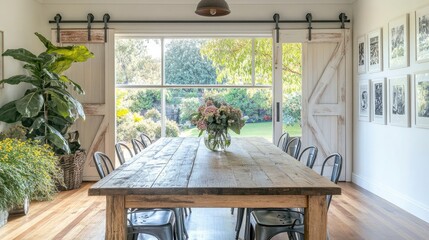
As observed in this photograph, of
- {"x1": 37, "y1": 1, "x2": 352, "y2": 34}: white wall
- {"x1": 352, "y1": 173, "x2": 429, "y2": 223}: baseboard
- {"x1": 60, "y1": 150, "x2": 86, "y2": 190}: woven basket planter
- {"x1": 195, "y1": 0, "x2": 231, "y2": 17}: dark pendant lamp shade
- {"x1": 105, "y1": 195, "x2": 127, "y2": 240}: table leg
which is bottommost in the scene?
{"x1": 352, "y1": 173, "x2": 429, "y2": 223}: baseboard

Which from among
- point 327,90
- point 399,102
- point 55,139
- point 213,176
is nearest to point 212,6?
point 213,176

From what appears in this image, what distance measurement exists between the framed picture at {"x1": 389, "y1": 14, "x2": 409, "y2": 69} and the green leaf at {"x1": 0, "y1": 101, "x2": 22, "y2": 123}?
474cm

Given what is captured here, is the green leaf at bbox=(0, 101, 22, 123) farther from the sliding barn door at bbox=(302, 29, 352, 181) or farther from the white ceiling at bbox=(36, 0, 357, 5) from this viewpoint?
the sliding barn door at bbox=(302, 29, 352, 181)

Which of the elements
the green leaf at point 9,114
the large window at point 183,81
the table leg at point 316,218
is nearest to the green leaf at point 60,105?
the green leaf at point 9,114

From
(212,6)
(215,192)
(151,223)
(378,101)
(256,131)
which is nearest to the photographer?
(215,192)

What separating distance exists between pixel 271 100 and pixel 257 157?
3.32m

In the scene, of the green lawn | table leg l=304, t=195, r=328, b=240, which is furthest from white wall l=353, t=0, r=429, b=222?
table leg l=304, t=195, r=328, b=240

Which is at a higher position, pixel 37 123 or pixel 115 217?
pixel 37 123

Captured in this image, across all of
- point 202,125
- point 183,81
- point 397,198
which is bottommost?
point 397,198

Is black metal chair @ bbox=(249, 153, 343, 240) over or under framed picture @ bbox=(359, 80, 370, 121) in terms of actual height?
under

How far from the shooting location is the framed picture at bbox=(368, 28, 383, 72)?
16.3ft

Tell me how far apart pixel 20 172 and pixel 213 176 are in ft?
7.87

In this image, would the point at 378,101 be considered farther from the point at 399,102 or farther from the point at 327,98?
the point at 327,98

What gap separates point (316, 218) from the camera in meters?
1.99
